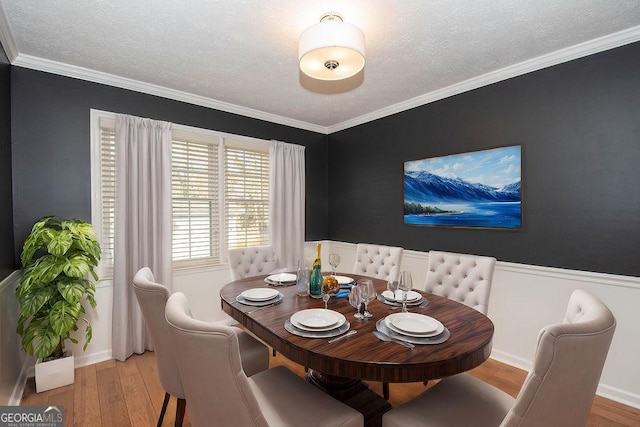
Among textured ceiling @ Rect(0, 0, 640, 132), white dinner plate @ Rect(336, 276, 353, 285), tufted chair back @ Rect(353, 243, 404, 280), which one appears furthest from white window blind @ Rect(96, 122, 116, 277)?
tufted chair back @ Rect(353, 243, 404, 280)

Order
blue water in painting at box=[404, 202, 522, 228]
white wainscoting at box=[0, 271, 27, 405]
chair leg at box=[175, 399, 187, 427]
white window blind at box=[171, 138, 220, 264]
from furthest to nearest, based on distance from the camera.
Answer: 1. white window blind at box=[171, 138, 220, 264]
2. blue water in painting at box=[404, 202, 522, 228]
3. white wainscoting at box=[0, 271, 27, 405]
4. chair leg at box=[175, 399, 187, 427]

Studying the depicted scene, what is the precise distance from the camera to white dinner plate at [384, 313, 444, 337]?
1.35m

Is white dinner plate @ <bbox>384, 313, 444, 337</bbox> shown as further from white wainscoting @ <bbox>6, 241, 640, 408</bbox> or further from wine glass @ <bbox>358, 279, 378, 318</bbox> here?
white wainscoting @ <bbox>6, 241, 640, 408</bbox>

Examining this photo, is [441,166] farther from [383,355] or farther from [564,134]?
[383,355]

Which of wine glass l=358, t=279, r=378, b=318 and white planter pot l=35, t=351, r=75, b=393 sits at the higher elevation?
wine glass l=358, t=279, r=378, b=318

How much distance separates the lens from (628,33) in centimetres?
211

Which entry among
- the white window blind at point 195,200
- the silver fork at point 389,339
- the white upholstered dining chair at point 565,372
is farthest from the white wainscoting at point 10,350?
the white upholstered dining chair at point 565,372

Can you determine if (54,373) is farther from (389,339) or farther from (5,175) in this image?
(389,339)

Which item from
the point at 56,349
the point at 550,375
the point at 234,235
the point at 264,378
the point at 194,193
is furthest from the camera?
the point at 234,235

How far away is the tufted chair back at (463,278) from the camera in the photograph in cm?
217

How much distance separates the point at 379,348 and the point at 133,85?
129 inches

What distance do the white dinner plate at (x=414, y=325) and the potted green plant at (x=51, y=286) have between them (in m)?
2.29

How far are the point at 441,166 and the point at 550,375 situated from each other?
8.43ft

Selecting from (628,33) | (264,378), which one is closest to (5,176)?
(264,378)
